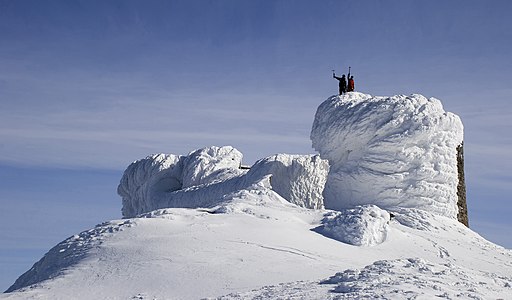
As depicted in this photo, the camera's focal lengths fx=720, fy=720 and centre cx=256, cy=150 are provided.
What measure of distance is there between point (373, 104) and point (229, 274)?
10.9m

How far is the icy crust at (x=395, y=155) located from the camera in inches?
842

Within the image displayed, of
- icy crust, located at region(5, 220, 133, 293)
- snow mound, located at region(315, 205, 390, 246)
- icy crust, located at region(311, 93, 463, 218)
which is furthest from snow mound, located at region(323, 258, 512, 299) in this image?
icy crust, located at region(311, 93, 463, 218)

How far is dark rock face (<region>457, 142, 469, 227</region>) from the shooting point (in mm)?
22297

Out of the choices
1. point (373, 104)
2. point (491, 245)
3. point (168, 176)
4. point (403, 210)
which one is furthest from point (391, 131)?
point (168, 176)

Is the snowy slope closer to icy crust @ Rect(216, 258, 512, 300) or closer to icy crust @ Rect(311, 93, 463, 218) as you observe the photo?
icy crust @ Rect(216, 258, 512, 300)

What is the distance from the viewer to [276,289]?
12.2 metres

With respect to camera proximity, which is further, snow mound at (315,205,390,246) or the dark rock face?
the dark rock face

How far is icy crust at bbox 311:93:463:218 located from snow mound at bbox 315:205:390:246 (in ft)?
14.5

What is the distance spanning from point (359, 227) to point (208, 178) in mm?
10236

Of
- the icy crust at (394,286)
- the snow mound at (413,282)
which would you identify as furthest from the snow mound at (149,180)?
the snow mound at (413,282)

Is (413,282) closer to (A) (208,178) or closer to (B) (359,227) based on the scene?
(B) (359,227)

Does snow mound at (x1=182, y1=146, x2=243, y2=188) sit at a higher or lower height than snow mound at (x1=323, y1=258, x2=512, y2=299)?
higher

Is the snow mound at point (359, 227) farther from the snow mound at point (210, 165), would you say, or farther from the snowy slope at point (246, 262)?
the snow mound at point (210, 165)

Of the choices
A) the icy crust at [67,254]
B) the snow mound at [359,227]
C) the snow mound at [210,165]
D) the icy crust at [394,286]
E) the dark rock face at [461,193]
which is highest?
the snow mound at [210,165]
